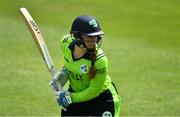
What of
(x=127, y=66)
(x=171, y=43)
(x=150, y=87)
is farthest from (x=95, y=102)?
(x=171, y=43)

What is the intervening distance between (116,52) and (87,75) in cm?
885

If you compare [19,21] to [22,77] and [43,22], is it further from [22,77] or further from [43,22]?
[22,77]

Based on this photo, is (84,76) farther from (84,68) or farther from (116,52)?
(116,52)

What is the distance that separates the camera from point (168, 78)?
43.4 feet

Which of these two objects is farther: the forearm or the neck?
the neck

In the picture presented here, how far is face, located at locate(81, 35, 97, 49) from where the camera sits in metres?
6.84

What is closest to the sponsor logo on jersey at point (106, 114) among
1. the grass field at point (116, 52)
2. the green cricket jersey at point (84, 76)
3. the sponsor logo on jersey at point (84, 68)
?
the green cricket jersey at point (84, 76)

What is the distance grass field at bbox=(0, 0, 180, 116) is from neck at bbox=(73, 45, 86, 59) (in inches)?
131

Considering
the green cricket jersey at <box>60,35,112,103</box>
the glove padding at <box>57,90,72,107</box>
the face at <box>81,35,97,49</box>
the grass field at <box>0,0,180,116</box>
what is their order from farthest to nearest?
the grass field at <box>0,0,180,116</box>, the glove padding at <box>57,90,72,107</box>, the green cricket jersey at <box>60,35,112,103</box>, the face at <box>81,35,97,49</box>

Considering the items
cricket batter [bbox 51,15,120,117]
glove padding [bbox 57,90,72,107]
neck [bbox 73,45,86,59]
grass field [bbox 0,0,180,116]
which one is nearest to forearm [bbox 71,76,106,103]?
cricket batter [bbox 51,15,120,117]

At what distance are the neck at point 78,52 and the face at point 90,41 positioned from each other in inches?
5.4

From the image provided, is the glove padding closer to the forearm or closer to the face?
the forearm

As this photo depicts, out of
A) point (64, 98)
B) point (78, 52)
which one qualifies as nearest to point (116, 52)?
A: point (78, 52)

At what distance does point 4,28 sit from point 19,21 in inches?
59.9
